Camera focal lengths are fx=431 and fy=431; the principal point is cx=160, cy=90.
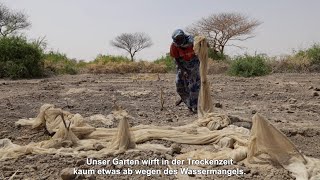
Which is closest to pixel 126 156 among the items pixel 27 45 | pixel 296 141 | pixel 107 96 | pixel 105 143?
pixel 105 143

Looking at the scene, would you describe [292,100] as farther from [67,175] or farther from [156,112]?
[67,175]

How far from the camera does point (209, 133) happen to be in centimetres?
509

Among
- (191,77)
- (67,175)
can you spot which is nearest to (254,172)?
(67,175)

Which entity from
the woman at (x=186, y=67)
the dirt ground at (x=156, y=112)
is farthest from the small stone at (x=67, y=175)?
the woman at (x=186, y=67)

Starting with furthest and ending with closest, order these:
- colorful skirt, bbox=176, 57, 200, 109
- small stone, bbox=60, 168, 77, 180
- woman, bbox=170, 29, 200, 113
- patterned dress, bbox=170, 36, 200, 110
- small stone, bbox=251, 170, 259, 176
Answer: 1. colorful skirt, bbox=176, 57, 200, 109
2. patterned dress, bbox=170, 36, 200, 110
3. woman, bbox=170, 29, 200, 113
4. small stone, bbox=251, 170, 259, 176
5. small stone, bbox=60, 168, 77, 180

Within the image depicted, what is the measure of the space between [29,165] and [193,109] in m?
3.70

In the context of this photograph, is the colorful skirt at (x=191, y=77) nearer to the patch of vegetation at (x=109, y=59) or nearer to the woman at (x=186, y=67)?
the woman at (x=186, y=67)

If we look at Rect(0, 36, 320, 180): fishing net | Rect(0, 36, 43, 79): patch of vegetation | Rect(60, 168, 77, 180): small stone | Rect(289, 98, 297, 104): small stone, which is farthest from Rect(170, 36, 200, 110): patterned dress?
Rect(0, 36, 43, 79): patch of vegetation

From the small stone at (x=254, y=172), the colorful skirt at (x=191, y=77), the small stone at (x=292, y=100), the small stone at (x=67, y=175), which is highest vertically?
the colorful skirt at (x=191, y=77)

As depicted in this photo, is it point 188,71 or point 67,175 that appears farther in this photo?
point 188,71

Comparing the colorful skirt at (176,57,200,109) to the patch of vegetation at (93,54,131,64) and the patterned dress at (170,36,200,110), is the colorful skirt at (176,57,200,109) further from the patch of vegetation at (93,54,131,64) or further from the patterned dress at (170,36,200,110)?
the patch of vegetation at (93,54,131,64)

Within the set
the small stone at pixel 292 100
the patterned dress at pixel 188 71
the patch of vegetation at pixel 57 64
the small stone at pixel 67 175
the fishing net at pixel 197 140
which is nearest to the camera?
the small stone at pixel 67 175

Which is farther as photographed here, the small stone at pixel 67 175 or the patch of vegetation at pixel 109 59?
the patch of vegetation at pixel 109 59

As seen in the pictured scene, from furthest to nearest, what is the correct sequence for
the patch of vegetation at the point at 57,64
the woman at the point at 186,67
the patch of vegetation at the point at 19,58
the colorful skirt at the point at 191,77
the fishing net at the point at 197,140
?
the patch of vegetation at the point at 57,64, the patch of vegetation at the point at 19,58, the colorful skirt at the point at 191,77, the woman at the point at 186,67, the fishing net at the point at 197,140
